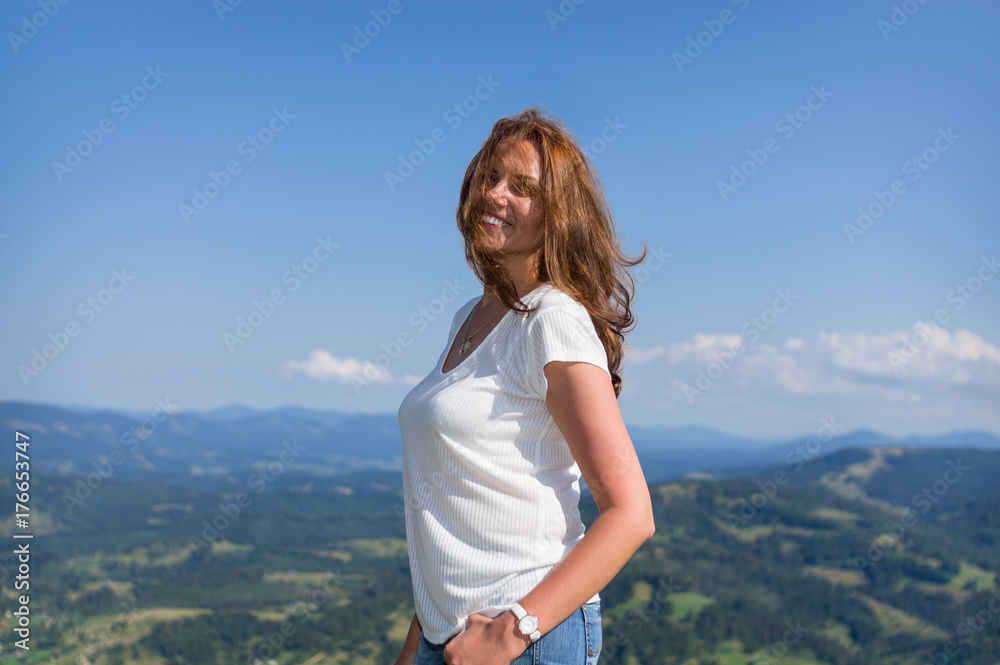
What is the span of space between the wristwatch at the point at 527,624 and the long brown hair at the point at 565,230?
0.64 metres

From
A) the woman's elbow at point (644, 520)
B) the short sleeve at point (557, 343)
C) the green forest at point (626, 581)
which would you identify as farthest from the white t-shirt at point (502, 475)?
the green forest at point (626, 581)

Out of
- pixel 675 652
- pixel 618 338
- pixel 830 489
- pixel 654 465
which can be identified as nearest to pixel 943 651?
pixel 675 652

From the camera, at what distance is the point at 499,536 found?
1.63 m

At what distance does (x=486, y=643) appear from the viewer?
5.14 ft

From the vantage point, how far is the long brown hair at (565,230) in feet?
5.97

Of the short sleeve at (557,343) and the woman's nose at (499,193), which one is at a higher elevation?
the woman's nose at (499,193)

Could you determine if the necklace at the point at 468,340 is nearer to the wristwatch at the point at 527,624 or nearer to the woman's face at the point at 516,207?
the woman's face at the point at 516,207

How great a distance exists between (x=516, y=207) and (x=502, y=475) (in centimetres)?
65

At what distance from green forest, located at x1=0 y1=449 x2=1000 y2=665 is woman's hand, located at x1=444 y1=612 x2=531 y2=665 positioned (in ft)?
159

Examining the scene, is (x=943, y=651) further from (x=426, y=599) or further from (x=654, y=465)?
(x=654, y=465)

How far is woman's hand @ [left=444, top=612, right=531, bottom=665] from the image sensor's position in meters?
1.53

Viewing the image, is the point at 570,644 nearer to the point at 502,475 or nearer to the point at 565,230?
the point at 502,475

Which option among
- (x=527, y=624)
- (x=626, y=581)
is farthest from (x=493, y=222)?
(x=626, y=581)

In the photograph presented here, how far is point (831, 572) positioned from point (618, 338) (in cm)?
8158
